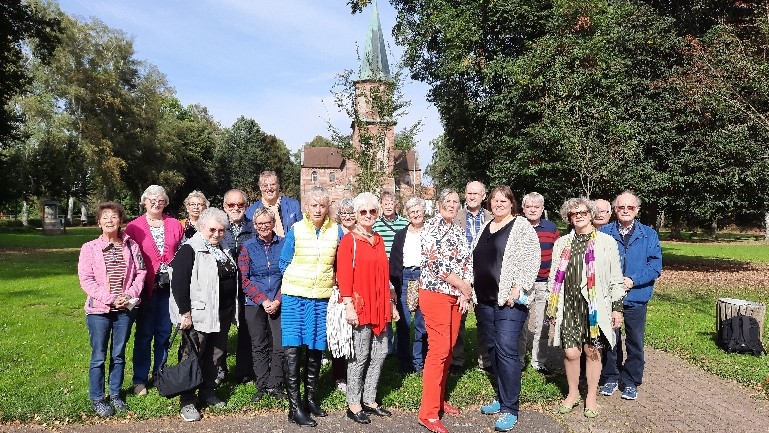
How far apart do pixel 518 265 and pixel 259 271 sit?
2.49 m

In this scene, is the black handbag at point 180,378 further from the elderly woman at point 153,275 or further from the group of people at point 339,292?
the elderly woman at point 153,275

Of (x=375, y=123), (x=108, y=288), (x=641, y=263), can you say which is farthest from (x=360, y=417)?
(x=375, y=123)

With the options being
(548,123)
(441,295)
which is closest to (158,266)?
(441,295)

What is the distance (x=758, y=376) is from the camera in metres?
6.46

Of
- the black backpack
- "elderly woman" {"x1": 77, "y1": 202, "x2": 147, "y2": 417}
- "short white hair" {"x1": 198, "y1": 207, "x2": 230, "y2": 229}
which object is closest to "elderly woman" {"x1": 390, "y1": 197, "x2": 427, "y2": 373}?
"short white hair" {"x1": 198, "y1": 207, "x2": 230, "y2": 229}

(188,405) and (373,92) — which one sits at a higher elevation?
(373,92)

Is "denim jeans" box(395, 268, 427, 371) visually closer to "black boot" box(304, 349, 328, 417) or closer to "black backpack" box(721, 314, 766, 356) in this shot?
"black boot" box(304, 349, 328, 417)

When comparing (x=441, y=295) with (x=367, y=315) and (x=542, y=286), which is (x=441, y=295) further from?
(x=542, y=286)

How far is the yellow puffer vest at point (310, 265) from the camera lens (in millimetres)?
4824

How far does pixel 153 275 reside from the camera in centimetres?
533

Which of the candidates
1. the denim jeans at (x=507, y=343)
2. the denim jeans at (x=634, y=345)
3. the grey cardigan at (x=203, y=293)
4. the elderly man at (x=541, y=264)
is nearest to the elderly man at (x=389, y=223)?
the elderly man at (x=541, y=264)

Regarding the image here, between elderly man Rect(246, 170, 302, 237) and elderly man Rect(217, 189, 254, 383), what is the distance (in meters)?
0.14

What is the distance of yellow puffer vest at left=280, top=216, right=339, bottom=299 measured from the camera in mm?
4824

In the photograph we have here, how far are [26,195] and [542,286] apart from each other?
130ft
